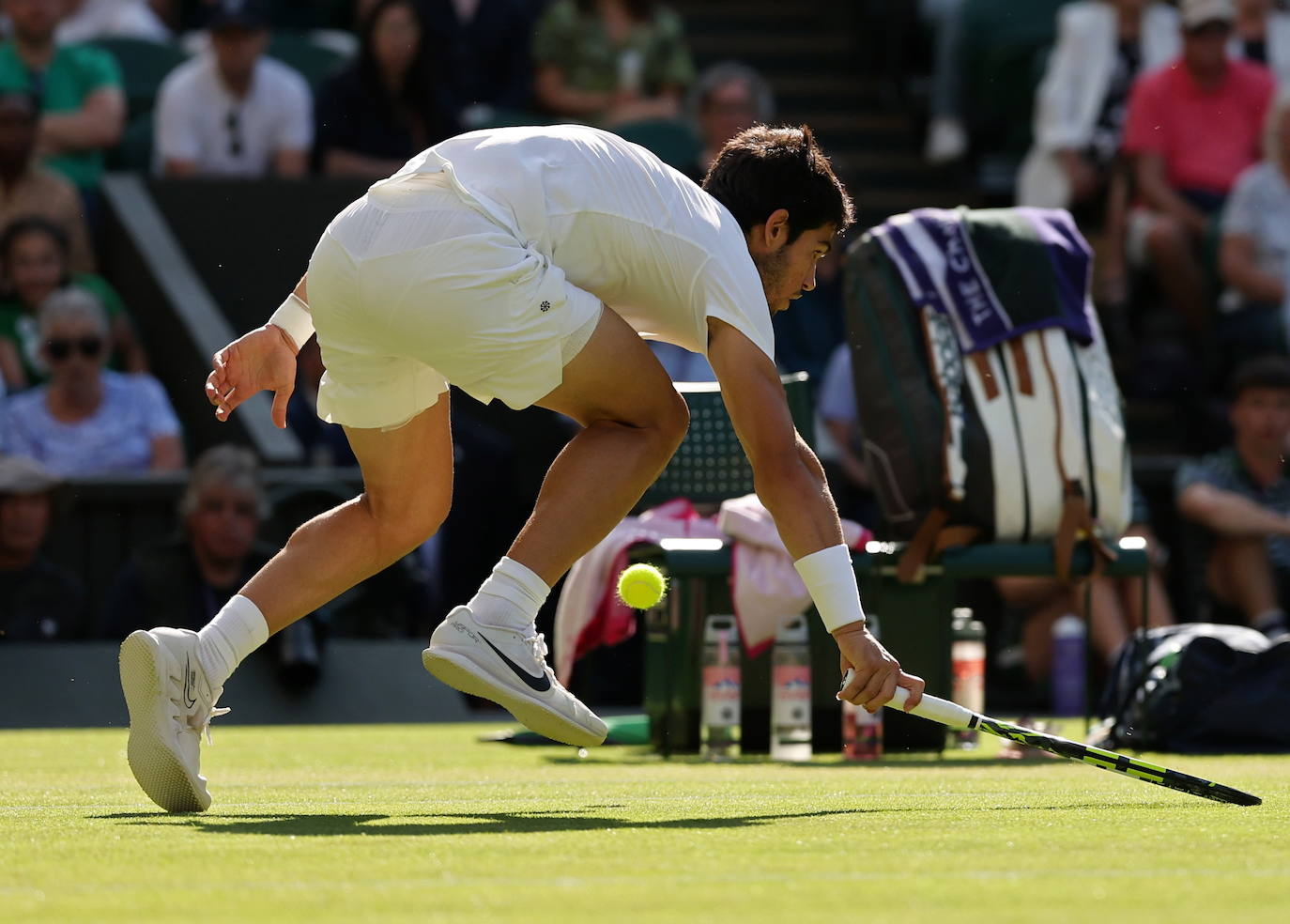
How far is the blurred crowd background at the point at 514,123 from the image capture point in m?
9.05

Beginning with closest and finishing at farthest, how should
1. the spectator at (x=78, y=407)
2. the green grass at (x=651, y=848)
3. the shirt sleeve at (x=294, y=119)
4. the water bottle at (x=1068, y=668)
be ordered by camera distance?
the green grass at (x=651, y=848) < the water bottle at (x=1068, y=668) < the spectator at (x=78, y=407) < the shirt sleeve at (x=294, y=119)

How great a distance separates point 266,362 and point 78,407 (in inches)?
190

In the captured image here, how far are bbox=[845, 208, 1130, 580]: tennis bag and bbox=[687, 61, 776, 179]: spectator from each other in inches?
155

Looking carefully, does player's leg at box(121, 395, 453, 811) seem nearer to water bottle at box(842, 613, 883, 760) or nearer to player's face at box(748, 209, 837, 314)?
player's face at box(748, 209, 837, 314)

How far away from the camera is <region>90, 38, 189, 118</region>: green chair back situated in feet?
38.0

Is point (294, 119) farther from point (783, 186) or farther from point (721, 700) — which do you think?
point (783, 186)

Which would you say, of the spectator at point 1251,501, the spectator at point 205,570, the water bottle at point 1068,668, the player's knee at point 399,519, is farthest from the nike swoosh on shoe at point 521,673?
the spectator at point 1251,501

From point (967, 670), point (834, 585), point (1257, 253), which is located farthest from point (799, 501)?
point (1257, 253)

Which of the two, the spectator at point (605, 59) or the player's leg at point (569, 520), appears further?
the spectator at point (605, 59)

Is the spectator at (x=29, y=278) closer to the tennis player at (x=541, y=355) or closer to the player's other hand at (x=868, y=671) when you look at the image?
the tennis player at (x=541, y=355)

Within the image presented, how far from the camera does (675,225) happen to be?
4395 millimetres

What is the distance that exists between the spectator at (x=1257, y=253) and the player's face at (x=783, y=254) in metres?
6.20

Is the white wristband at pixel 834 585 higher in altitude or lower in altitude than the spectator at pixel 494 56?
lower

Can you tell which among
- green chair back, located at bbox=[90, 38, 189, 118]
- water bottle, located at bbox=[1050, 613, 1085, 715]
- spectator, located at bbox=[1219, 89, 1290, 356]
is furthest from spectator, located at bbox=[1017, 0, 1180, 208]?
green chair back, located at bbox=[90, 38, 189, 118]
